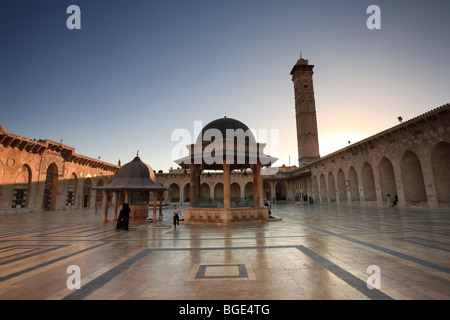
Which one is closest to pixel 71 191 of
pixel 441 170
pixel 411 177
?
pixel 411 177

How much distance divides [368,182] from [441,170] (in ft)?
24.7

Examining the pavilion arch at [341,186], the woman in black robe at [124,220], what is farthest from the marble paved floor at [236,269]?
the pavilion arch at [341,186]

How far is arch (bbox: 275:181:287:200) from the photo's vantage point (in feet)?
149

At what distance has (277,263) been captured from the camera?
14.4 feet

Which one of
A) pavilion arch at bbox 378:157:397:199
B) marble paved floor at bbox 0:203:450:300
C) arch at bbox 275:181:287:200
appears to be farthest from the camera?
arch at bbox 275:181:287:200

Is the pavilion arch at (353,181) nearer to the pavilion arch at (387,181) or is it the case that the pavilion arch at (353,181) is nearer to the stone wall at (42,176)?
the pavilion arch at (387,181)

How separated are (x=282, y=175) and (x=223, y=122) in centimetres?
3181

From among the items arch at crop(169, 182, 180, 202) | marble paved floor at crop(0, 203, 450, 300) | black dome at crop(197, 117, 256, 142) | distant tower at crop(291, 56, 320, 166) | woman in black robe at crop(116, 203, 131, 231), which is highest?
distant tower at crop(291, 56, 320, 166)

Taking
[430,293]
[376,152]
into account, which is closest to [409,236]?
[430,293]

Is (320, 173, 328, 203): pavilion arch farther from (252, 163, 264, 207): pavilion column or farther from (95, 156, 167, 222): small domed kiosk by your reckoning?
(95, 156, 167, 222): small domed kiosk

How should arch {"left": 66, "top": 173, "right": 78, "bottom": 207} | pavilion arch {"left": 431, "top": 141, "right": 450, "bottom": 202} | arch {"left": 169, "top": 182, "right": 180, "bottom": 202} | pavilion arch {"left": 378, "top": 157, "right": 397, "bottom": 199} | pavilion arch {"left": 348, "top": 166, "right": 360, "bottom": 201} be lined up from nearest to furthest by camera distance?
1. pavilion arch {"left": 431, "top": 141, "right": 450, "bottom": 202}
2. pavilion arch {"left": 378, "top": 157, "right": 397, "bottom": 199}
3. pavilion arch {"left": 348, "top": 166, "right": 360, "bottom": 201}
4. arch {"left": 66, "top": 173, "right": 78, "bottom": 207}
5. arch {"left": 169, "top": 182, "right": 180, "bottom": 202}

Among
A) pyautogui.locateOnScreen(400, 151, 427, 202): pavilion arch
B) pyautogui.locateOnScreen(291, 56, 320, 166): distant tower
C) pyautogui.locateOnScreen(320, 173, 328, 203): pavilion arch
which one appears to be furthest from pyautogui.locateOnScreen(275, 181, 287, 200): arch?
pyautogui.locateOnScreen(400, 151, 427, 202): pavilion arch

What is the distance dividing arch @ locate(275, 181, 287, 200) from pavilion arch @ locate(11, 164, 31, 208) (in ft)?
126
